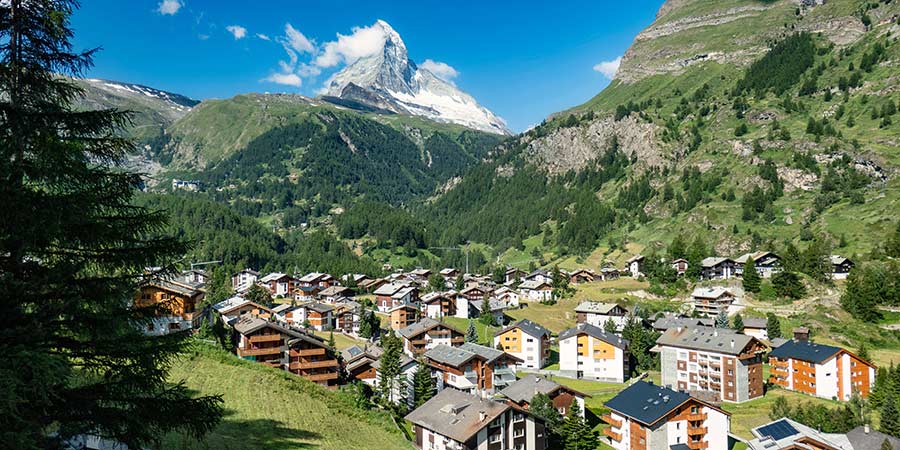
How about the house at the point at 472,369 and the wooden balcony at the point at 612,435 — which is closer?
the wooden balcony at the point at 612,435

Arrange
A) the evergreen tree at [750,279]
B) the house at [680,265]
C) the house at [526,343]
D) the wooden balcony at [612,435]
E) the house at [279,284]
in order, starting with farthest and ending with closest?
1. the house at [279,284]
2. the house at [680,265]
3. the evergreen tree at [750,279]
4. the house at [526,343]
5. the wooden balcony at [612,435]

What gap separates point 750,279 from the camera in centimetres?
10319

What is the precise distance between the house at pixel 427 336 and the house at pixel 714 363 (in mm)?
30630

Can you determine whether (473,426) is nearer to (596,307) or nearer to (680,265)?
(596,307)

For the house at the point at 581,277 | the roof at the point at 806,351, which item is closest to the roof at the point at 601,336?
the roof at the point at 806,351

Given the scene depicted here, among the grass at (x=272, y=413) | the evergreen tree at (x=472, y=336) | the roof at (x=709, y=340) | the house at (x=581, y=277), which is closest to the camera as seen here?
the grass at (x=272, y=413)

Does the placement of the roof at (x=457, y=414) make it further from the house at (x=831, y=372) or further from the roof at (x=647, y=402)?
the house at (x=831, y=372)

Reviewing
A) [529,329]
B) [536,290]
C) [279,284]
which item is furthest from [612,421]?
[279,284]

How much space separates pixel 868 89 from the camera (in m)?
170

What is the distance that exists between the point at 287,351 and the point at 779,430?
49249 millimetres

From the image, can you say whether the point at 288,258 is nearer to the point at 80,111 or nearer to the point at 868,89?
the point at 80,111

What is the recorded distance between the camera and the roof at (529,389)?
57594 mm

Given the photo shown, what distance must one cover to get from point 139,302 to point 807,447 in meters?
51.9

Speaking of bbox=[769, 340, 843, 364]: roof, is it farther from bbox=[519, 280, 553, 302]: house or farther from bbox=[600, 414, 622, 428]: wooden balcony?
bbox=[519, 280, 553, 302]: house
